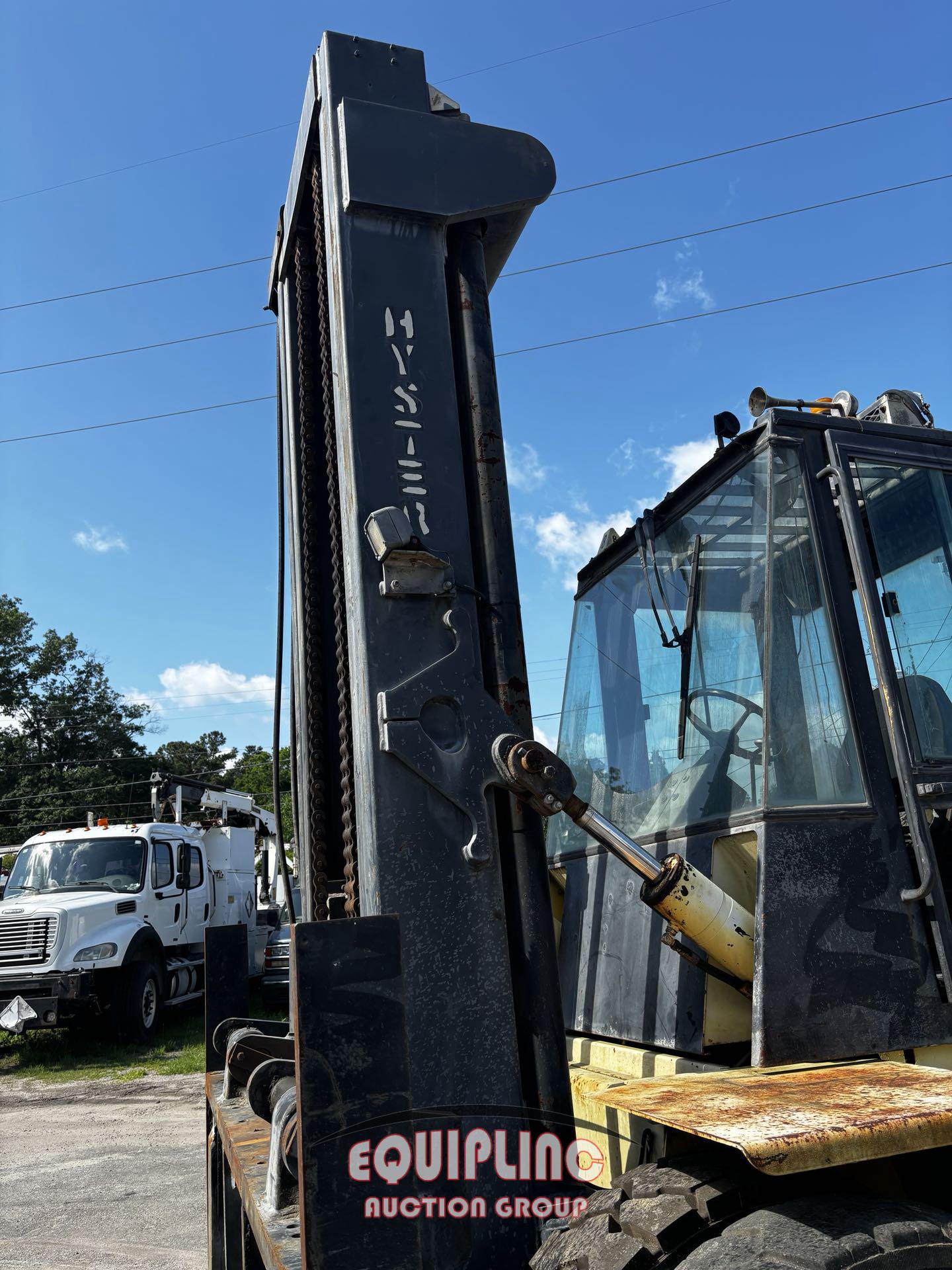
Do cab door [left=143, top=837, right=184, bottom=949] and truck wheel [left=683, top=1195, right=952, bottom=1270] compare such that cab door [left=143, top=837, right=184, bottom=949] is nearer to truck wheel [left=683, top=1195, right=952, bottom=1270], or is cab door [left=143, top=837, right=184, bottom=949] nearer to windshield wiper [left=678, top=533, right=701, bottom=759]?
windshield wiper [left=678, top=533, right=701, bottom=759]

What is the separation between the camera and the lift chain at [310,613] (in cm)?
266

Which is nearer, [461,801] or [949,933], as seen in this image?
[461,801]

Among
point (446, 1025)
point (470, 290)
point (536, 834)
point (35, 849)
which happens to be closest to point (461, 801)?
point (536, 834)

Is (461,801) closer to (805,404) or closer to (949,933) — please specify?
(949,933)

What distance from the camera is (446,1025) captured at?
6.67 feet

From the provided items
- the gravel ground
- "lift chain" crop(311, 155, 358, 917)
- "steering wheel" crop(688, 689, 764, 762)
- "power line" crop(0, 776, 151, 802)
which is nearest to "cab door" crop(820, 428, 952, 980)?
"steering wheel" crop(688, 689, 764, 762)

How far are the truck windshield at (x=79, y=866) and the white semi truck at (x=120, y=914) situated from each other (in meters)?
0.01

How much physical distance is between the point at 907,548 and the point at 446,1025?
1.71 meters

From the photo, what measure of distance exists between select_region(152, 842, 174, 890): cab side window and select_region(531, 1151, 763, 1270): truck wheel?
12.9 m

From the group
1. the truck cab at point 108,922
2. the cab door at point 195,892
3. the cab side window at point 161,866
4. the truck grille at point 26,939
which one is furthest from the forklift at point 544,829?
the cab door at point 195,892

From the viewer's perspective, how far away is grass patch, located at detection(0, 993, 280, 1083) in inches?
435

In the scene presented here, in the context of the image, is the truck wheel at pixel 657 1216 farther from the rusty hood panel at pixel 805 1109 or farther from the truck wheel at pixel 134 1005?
the truck wheel at pixel 134 1005

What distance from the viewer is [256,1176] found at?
100.0 inches

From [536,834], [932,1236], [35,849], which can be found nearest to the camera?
[932,1236]
